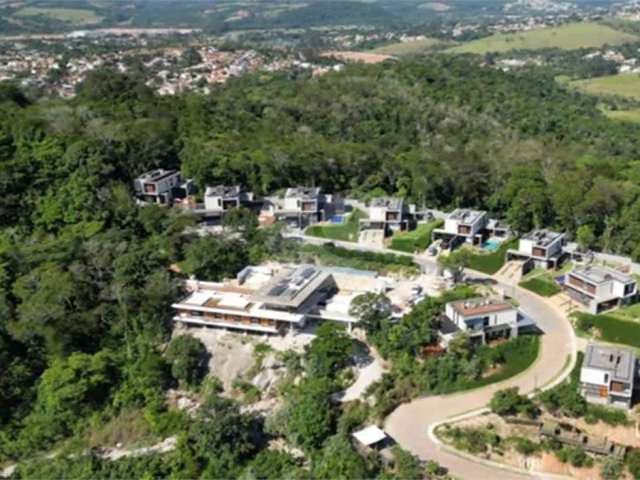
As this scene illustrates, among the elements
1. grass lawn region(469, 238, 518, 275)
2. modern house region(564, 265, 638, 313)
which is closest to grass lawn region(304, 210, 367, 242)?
grass lawn region(469, 238, 518, 275)

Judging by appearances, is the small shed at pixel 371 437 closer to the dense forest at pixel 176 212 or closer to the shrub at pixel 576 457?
the dense forest at pixel 176 212

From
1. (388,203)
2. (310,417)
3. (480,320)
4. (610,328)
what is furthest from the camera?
(388,203)

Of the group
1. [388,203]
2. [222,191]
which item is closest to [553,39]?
[388,203]

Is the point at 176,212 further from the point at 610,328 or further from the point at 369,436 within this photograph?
the point at 610,328

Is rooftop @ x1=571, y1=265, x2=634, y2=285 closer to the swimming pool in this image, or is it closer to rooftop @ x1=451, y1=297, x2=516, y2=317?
rooftop @ x1=451, y1=297, x2=516, y2=317

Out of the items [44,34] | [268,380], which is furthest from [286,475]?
[44,34]
